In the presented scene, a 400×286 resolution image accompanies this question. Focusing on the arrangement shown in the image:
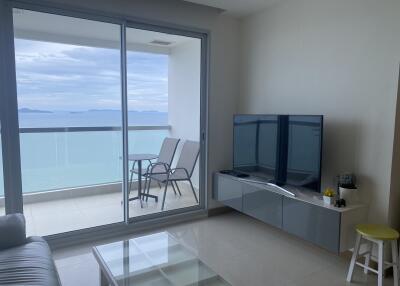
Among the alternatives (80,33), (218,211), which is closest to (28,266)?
(80,33)

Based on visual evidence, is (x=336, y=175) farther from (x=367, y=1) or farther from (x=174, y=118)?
(x=174, y=118)

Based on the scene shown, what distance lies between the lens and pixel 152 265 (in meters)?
2.04

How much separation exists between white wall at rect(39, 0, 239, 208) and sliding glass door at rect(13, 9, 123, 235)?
697 millimetres

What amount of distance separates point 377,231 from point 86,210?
3.18 metres

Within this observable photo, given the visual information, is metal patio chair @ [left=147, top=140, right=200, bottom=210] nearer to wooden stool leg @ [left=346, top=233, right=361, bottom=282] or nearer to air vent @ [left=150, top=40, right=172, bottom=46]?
air vent @ [left=150, top=40, right=172, bottom=46]

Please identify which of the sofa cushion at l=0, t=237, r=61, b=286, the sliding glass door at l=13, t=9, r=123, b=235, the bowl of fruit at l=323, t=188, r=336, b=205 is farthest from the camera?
the sliding glass door at l=13, t=9, r=123, b=235

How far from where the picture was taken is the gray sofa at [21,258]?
1.59 meters

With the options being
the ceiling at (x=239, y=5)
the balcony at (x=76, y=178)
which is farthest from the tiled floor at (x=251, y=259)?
the ceiling at (x=239, y=5)

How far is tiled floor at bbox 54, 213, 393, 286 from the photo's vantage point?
94.4 inches

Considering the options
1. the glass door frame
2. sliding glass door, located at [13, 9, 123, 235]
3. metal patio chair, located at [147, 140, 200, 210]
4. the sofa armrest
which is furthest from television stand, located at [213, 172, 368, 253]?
the sofa armrest

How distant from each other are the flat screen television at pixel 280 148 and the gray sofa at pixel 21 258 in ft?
7.17

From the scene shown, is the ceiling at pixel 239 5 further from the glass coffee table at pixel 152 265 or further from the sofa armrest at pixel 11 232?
the sofa armrest at pixel 11 232

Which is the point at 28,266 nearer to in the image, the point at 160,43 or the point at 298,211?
the point at 298,211

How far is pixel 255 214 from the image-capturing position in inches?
126
